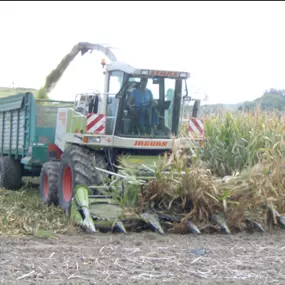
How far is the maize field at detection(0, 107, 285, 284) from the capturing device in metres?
5.52

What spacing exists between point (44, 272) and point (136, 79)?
4.68 m

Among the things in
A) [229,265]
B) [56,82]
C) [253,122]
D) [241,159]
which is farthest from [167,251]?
[56,82]

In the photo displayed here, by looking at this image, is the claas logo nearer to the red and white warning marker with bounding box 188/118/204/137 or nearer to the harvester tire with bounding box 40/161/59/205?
Result: the red and white warning marker with bounding box 188/118/204/137

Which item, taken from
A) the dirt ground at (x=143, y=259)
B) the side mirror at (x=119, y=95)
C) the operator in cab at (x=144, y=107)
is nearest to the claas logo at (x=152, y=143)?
the operator in cab at (x=144, y=107)

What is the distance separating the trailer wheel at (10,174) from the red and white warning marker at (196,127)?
459 centimetres

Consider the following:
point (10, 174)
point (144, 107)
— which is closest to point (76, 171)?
point (144, 107)

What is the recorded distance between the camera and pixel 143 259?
6113 mm

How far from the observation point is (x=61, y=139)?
35.6 feet

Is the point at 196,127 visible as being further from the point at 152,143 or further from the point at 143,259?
the point at 143,259

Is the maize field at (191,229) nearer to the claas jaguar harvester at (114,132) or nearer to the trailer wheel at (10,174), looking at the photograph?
the claas jaguar harvester at (114,132)

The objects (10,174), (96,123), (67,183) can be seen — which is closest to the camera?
(96,123)

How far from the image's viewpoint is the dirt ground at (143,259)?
5.31 metres

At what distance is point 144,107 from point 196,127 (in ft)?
3.62

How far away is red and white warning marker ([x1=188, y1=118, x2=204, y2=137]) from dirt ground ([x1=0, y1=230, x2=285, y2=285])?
2.82 meters
